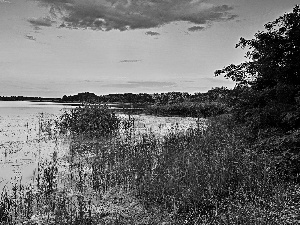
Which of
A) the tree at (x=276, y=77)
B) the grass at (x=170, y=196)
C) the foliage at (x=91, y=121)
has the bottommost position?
the grass at (x=170, y=196)

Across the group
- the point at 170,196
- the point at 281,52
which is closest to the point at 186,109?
the point at 281,52

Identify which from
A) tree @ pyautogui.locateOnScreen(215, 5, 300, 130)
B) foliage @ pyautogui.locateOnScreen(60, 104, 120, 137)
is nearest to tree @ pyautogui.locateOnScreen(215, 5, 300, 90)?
tree @ pyautogui.locateOnScreen(215, 5, 300, 130)

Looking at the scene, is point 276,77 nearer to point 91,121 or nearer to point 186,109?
point 91,121

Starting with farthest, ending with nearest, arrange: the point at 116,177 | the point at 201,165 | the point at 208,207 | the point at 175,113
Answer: the point at 175,113, the point at 116,177, the point at 201,165, the point at 208,207

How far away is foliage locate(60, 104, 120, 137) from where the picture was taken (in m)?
18.2

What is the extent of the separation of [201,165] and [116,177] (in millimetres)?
2269

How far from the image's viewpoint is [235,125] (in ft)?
34.7

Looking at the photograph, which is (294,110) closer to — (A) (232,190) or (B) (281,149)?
(B) (281,149)

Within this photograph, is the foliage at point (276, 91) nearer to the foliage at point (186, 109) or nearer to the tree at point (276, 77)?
the tree at point (276, 77)

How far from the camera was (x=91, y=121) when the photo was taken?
1844 centimetres

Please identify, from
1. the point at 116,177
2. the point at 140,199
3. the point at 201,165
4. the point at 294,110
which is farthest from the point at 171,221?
the point at 294,110

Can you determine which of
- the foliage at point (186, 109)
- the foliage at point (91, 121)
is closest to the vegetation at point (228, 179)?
the foliage at point (91, 121)

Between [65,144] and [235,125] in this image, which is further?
[65,144]

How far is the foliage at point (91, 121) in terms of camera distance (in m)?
18.2
